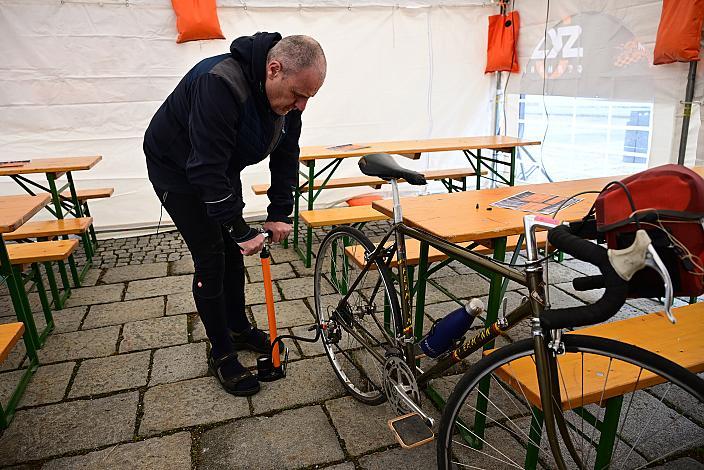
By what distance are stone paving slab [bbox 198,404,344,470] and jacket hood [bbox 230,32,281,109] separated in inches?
54.2

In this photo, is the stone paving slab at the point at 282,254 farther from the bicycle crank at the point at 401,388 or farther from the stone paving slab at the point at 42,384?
the bicycle crank at the point at 401,388

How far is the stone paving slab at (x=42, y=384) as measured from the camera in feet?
8.16

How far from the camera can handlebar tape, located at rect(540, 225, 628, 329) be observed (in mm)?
1036

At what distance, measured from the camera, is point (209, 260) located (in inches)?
91.9

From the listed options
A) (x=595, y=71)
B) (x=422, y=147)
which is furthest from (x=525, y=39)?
(x=422, y=147)

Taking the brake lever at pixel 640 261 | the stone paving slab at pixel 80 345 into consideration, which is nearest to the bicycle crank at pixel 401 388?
the brake lever at pixel 640 261

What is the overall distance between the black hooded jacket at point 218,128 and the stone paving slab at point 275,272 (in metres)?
1.84

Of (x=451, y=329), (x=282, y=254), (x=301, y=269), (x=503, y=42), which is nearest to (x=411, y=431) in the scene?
(x=451, y=329)

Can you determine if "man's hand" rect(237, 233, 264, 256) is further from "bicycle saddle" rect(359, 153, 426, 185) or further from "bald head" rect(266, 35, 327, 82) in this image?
"bald head" rect(266, 35, 327, 82)

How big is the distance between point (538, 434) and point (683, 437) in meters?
0.88

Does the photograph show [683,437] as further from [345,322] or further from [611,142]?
[611,142]

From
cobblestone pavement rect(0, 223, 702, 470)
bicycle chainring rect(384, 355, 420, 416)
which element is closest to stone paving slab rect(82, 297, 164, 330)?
cobblestone pavement rect(0, 223, 702, 470)

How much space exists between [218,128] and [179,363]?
1.48m

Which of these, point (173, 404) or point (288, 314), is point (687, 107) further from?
point (173, 404)
